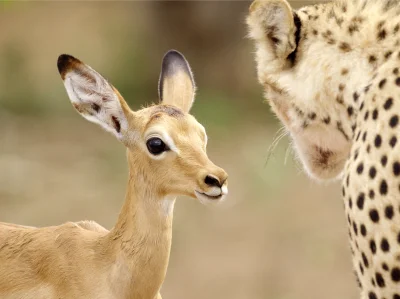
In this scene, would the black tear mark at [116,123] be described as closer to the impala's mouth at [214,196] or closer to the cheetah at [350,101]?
the impala's mouth at [214,196]

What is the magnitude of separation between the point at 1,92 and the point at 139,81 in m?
1.79

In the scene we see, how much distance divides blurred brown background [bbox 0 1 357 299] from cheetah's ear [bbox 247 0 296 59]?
362 cm

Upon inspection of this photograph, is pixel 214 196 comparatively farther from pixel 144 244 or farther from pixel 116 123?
A: pixel 116 123

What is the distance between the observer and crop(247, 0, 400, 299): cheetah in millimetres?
4059

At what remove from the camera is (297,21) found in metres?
4.69

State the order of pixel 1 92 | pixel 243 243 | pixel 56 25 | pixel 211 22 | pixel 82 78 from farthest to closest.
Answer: pixel 56 25
pixel 211 22
pixel 1 92
pixel 243 243
pixel 82 78

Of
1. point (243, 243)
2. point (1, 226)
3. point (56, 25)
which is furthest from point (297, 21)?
point (56, 25)

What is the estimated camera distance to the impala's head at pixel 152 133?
14.0 feet

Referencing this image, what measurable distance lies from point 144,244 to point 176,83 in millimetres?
744

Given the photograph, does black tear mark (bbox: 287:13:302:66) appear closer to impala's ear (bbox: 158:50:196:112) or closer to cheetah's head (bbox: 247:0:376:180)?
cheetah's head (bbox: 247:0:376:180)

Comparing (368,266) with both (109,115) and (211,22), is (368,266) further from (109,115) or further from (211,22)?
(211,22)

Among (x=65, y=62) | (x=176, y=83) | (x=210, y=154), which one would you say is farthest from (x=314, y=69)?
(x=210, y=154)

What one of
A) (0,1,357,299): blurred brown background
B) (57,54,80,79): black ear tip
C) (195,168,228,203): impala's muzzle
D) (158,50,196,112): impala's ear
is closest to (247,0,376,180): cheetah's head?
(158,50,196,112): impala's ear

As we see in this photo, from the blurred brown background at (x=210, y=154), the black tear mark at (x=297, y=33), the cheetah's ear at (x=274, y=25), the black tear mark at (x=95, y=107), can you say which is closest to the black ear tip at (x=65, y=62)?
the black tear mark at (x=95, y=107)
